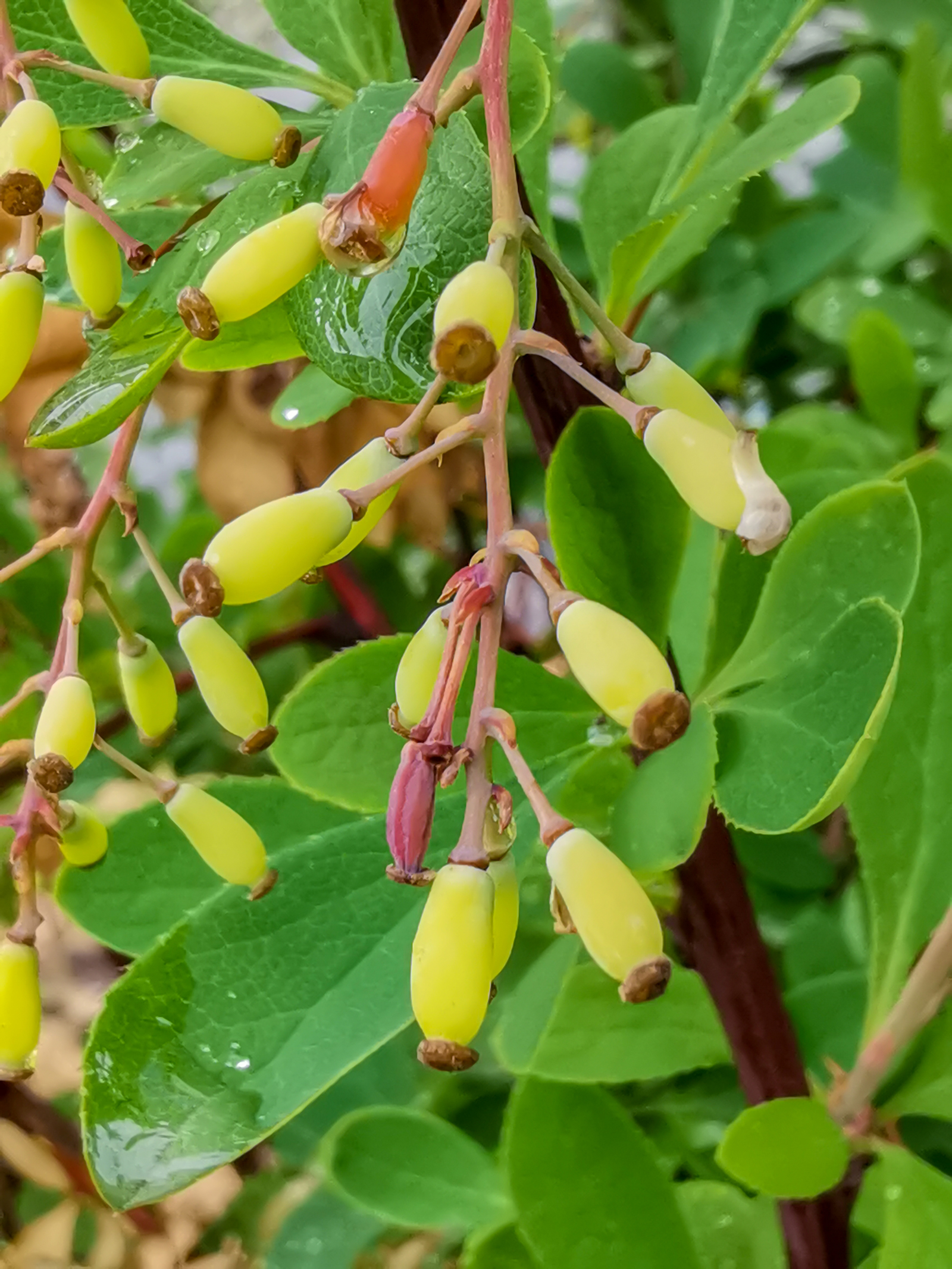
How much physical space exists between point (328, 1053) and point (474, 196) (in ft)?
0.72

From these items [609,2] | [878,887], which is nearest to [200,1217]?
[878,887]

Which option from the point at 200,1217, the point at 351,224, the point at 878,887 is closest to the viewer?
the point at 351,224

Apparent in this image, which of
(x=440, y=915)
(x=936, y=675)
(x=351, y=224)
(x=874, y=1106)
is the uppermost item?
(x=351, y=224)

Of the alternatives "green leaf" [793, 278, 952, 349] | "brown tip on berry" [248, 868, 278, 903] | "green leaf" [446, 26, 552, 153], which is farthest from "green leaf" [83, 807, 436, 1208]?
"green leaf" [793, 278, 952, 349]

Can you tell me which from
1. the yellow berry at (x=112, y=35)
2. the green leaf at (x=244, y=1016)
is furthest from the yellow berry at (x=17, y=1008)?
the yellow berry at (x=112, y=35)

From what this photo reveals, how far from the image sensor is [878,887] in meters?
0.46

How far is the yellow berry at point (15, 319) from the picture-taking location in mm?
281

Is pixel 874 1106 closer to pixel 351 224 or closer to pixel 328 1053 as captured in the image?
pixel 328 1053

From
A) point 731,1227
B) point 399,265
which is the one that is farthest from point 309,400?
point 731,1227

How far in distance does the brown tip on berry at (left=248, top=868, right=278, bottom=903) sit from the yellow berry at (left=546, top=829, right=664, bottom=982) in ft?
0.41

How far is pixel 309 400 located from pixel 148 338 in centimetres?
16

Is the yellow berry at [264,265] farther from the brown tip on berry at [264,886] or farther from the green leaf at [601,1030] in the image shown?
the green leaf at [601,1030]

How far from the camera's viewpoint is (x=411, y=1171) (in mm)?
526

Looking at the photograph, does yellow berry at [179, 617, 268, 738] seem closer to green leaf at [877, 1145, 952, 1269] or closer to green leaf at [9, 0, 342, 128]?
green leaf at [9, 0, 342, 128]
